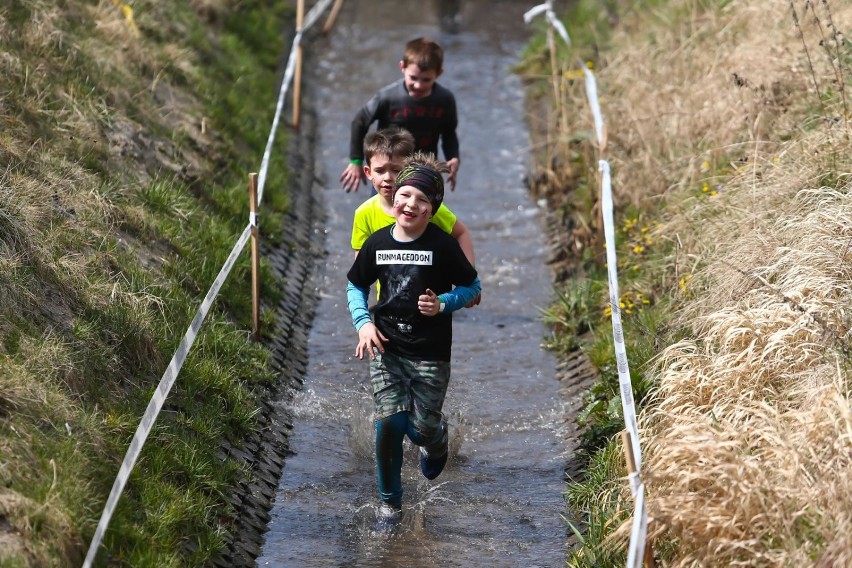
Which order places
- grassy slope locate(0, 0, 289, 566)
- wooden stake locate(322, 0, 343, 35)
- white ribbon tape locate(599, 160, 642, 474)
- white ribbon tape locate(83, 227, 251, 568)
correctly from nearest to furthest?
white ribbon tape locate(83, 227, 251, 568) < grassy slope locate(0, 0, 289, 566) < white ribbon tape locate(599, 160, 642, 474) < wooden stake locate(322, 0, 343, 35)

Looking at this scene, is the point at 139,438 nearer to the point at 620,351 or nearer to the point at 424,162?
the point at 424,162

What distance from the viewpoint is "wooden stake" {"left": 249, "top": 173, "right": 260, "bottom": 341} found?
809cm

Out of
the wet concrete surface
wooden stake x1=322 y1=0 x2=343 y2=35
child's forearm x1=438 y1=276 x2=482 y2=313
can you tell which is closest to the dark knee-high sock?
the wet concrete surface

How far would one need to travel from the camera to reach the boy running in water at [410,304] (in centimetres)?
619

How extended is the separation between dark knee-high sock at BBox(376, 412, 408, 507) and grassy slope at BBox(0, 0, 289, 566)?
846mm

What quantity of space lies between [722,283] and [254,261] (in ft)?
9.83

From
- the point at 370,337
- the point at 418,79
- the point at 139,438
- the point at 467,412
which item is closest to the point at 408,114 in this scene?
the point at 418,79

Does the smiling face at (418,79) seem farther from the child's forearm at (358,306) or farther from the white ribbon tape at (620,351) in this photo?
the child's forearm at (358,306)

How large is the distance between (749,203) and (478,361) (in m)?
2.20

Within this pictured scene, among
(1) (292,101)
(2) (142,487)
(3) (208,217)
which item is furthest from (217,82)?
(2) (142,487)

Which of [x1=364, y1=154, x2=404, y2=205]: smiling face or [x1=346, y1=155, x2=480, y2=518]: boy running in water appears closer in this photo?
[x1=346, y1=155, x2=480, y2=518]: boy running in water

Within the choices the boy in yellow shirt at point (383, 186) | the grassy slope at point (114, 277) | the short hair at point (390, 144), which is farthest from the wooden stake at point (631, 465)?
the short hair at point (390, 144)

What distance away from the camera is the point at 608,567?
598 centimetres

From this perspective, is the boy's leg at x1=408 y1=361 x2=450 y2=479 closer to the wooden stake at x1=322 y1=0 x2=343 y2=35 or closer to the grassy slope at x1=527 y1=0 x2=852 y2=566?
the grassy slope at x1=527 y1=0 x2=852 y2=566
